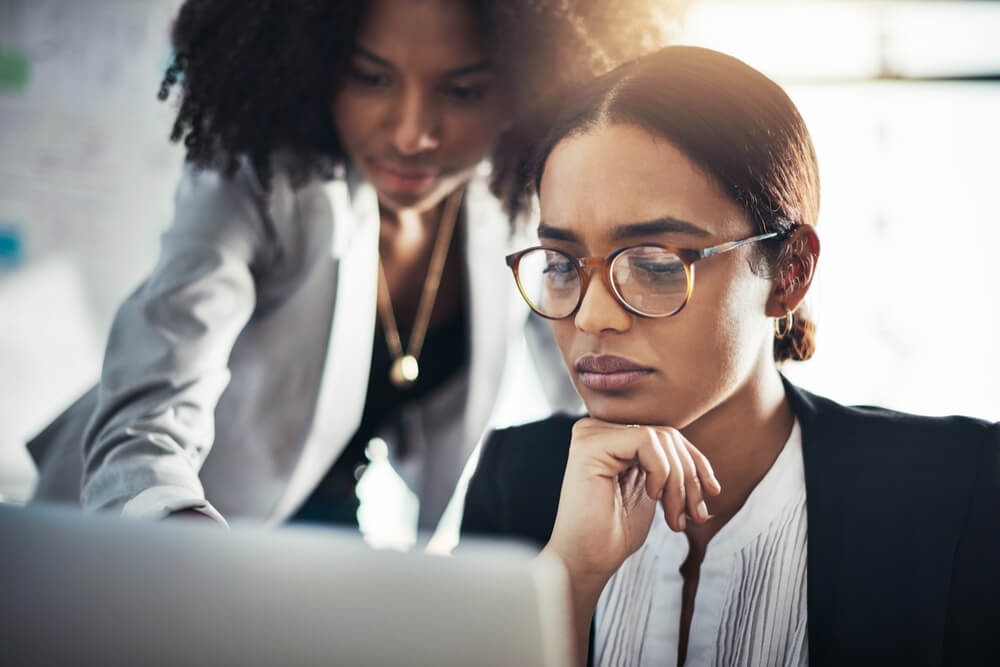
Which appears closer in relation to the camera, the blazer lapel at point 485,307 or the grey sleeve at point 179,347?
the grey sleeve at point 179,347

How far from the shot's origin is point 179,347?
93cm

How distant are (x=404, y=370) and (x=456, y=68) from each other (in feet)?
1.30

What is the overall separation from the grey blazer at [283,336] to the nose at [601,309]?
247 mm

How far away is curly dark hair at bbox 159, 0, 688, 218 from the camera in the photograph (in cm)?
92

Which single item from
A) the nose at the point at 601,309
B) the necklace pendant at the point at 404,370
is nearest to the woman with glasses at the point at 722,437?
the nose at the point at 601,309

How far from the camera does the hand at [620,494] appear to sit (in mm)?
688

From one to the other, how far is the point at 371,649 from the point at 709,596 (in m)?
0.43

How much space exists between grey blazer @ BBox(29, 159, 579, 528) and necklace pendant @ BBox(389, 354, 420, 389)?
0.14ft

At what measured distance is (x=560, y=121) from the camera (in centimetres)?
78

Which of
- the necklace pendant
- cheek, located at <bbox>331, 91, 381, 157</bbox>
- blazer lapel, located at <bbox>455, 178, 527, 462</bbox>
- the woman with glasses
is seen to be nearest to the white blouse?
the woman with glasses

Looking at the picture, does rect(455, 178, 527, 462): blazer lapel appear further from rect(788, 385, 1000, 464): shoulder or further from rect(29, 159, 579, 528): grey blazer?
rect(788, 385, 1000, 464): shoulder

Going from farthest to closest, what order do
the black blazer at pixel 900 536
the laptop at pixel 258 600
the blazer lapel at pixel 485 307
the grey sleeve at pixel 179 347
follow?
the blazer lapel at pixel 485 307 < the grey sleeve at pixel 179 347 < the black blazer at pixel 900 536 < the laptop at pixel 258 600

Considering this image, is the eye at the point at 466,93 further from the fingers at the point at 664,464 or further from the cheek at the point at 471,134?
the fingers at the point at 664,464

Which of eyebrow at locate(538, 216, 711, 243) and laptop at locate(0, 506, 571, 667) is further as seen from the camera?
eyebrow at locate(538, 216, 711, 243)
